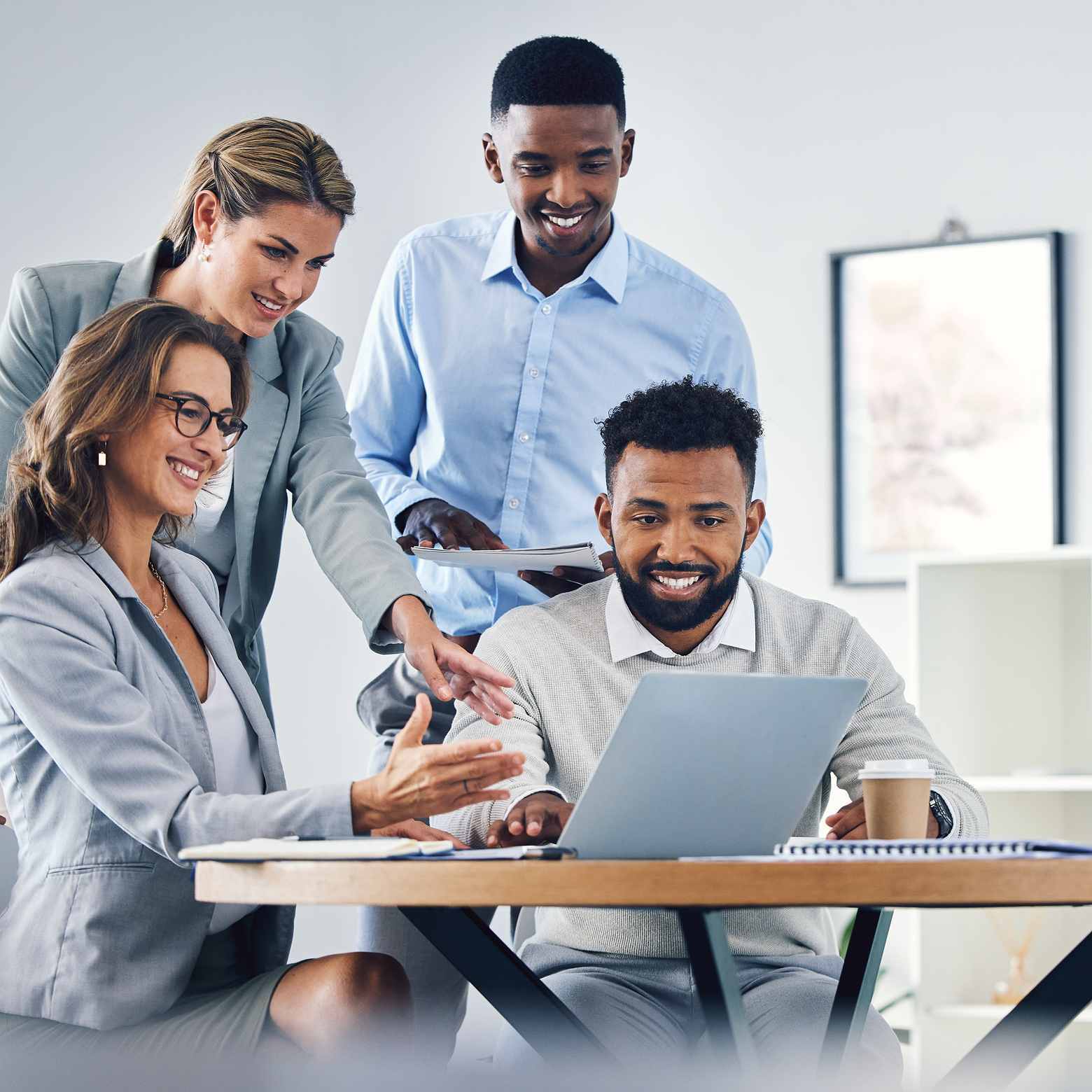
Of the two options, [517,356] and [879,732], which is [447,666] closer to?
[879,732]

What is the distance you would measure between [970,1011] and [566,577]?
170 cm

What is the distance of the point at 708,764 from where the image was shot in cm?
122

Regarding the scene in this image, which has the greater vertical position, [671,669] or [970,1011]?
[671,669]

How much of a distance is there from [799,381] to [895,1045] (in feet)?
8.21

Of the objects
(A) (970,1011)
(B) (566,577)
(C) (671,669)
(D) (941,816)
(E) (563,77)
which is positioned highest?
(E) (563,77)

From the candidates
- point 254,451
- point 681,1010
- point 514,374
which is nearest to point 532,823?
point 681,1010

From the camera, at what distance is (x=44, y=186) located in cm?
395

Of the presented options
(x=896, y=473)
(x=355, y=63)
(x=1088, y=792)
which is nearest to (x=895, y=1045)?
(x=1088, y=792)

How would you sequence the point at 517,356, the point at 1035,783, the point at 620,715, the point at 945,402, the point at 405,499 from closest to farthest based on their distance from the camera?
the point at 620,715 → the point at 405,499 → the point at 517,356 → the point at 1035,783 → the point at 945,402

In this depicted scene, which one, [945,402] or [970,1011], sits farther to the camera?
[945,402]

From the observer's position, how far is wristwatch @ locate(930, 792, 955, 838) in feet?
5.16

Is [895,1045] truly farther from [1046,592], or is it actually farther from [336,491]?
[1046,592]

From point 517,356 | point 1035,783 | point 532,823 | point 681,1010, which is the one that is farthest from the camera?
point 1035,783

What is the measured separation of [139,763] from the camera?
4.97 feet
